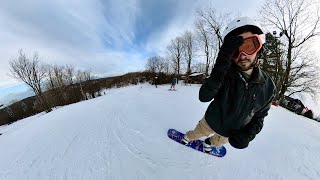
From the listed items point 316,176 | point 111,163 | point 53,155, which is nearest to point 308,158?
point 316,176

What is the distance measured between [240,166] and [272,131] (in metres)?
2.34

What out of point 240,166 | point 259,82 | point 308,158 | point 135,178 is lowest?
point 308,158

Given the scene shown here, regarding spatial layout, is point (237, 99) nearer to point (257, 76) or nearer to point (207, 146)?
point (257, 76)

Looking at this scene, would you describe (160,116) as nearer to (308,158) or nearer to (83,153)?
(83,153)

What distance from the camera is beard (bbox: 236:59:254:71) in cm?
157

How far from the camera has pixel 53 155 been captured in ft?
9.63

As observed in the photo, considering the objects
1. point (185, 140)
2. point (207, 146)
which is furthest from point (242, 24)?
→ point (185, 140)

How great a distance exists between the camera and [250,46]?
60.7 inches

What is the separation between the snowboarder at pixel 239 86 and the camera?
1.47 metres

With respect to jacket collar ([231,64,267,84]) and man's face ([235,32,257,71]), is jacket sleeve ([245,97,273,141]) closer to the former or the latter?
jacket collar ([231,64,267,84])

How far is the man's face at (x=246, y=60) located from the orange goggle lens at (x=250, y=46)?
3 centimetres

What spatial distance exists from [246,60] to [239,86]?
0.29 meters

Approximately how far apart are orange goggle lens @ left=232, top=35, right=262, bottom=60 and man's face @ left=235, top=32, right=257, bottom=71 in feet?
0.11

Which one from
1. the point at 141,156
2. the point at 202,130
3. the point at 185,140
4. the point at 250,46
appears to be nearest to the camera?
the point at 250,46
